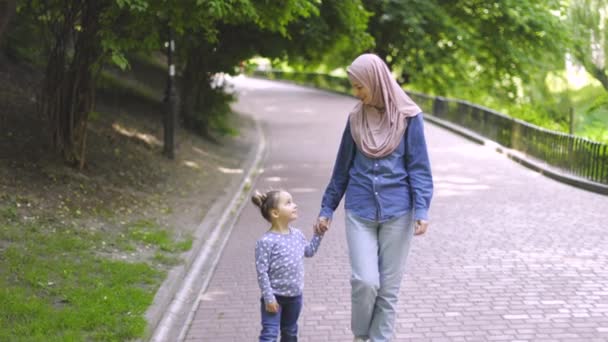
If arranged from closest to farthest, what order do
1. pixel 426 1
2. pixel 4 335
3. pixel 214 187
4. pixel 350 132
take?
pixel 350 132
pixel 4 335
pixel 214 187
pixel 426 1

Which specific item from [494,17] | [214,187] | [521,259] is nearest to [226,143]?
[214,187]

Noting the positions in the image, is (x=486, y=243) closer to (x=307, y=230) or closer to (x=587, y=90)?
(x=307, y=230)

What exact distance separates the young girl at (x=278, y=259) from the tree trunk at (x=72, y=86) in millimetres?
6879

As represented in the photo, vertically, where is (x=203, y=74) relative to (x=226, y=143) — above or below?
above

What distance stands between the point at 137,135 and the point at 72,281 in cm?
925

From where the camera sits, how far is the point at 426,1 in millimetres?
24547

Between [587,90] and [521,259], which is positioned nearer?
[521,259]

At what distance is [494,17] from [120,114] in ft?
42.0

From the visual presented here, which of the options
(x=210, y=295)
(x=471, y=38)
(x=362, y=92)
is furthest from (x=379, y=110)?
(x=471, y=38)

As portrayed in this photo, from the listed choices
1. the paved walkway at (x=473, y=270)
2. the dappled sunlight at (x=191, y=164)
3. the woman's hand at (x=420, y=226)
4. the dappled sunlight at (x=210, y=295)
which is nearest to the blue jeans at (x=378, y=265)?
the woman's hand at (x=420, y=226)

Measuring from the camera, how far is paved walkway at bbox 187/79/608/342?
20.8 feet

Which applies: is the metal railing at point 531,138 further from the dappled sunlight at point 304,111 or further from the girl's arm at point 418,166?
the girl's arm at point 418,166

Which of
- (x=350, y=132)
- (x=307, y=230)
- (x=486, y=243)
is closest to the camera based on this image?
(x=350, y=132)

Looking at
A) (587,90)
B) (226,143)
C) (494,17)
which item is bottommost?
(226,143)
